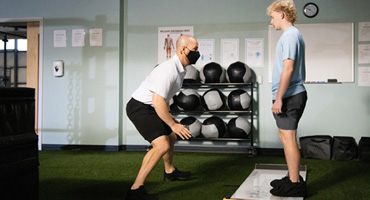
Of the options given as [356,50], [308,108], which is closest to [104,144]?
[308,108]

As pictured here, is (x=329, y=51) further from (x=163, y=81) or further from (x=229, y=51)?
(x=163, y=81)

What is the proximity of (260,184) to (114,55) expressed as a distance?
3379 mm

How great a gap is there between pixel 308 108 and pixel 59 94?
381 cm

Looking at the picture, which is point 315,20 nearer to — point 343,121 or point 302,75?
point 343,121

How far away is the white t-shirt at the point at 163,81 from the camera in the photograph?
2396mm

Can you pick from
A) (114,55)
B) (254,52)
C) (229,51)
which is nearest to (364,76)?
(254,52)

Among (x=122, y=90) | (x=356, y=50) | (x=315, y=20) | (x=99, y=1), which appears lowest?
(x=122, y=90)

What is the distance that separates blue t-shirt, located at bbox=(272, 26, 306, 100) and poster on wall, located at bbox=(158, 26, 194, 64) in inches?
120

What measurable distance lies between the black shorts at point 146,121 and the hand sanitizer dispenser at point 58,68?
3372 millimetres

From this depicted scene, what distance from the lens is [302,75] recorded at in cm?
251

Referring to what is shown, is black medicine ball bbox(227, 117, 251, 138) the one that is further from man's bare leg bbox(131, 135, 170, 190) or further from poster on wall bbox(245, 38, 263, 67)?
man's bare leg bbox(131, 135, 170, 190)

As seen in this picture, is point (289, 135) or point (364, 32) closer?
point (289, 135)

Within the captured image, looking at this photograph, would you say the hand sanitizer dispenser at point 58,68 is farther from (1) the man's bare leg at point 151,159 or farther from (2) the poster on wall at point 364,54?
(2) the poster on wall at point 364,54

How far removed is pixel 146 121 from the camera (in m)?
2.57
